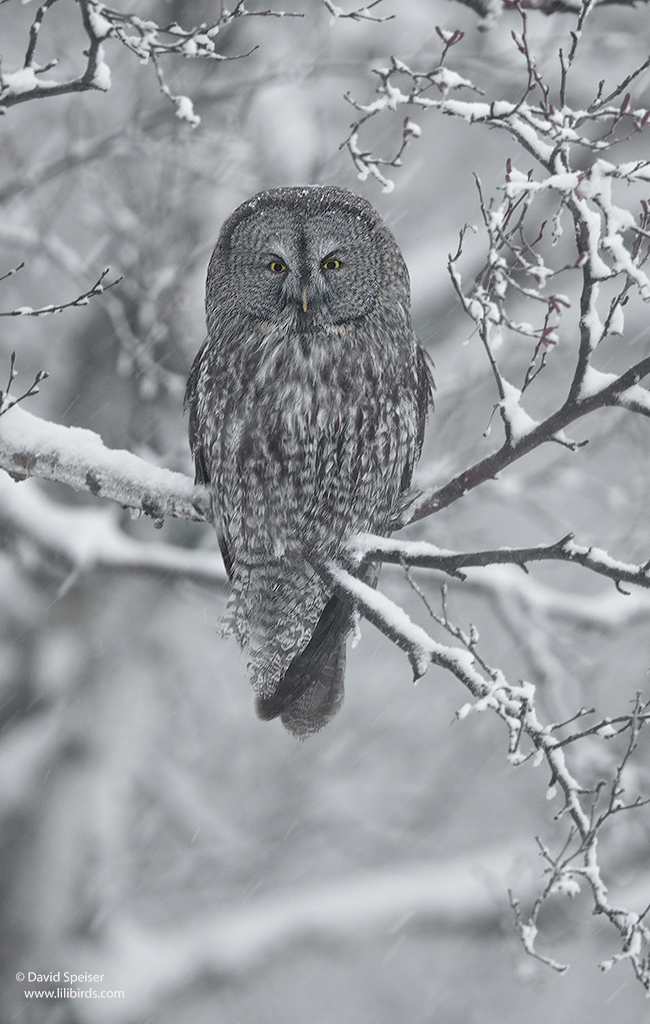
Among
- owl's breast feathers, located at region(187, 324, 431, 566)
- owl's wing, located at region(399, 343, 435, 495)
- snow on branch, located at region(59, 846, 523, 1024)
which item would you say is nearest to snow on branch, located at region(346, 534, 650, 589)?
owl's breast feathers, located at region(187, 324, 431, 566)

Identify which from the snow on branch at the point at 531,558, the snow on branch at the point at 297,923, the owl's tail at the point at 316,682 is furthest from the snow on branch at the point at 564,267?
the snow on branch at the point at 297,923

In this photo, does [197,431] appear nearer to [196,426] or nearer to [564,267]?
[196,426]

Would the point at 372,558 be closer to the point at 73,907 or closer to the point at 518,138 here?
the point at 518,138

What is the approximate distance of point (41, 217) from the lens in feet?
18.1

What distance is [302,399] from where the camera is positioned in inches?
115

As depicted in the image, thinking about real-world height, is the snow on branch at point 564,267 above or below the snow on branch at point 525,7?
below

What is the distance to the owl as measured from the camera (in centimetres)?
296

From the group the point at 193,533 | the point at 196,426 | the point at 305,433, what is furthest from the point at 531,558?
the point at 193,533

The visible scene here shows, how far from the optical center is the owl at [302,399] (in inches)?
117

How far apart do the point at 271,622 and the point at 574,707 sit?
457 cm

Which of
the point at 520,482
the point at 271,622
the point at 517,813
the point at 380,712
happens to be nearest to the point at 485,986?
the point at 517,813

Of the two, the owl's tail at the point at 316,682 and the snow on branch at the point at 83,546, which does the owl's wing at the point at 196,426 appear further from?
the snow on branch at the point at 83,546

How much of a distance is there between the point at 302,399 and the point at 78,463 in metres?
0.73

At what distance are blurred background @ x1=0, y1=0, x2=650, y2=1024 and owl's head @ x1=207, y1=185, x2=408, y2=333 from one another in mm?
1365
